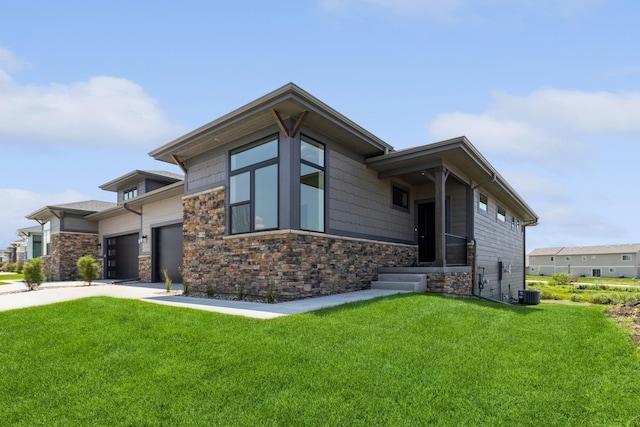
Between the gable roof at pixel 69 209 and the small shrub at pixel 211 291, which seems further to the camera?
the gable roof at pixel 69 209

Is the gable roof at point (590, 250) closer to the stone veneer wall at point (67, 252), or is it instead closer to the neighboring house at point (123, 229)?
the neighboring house at point (123, 229)

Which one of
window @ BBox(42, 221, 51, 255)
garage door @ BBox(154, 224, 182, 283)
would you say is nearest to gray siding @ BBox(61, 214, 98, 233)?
window @ BBox(42, 221, 51, 255)

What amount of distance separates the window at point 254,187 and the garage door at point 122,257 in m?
10.8

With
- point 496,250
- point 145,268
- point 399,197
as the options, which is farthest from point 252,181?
point 496,250

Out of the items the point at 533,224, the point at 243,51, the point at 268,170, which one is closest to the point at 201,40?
the point at 243,51

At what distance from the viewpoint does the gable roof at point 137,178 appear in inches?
673

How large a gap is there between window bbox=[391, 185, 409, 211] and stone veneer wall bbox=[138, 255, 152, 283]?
35.2 feet

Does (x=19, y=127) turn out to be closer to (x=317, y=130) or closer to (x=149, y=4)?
(x=149, y=4)

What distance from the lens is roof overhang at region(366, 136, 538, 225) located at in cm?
941

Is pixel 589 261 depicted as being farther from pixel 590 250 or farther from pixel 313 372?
pixel 313 372

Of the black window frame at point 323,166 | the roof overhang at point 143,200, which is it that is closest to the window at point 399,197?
the black window frame at point 323,166

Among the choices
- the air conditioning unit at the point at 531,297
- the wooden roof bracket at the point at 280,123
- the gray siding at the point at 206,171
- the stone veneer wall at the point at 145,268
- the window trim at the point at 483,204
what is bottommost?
the air conditioning unit at the point at 531,297

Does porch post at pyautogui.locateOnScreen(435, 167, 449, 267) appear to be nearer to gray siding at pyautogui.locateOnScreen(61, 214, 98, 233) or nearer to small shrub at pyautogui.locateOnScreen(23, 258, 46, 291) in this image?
small shrub at pyautogui.locateOnScreen(23, 258, 46, 291)

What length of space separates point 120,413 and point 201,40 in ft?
24.4
